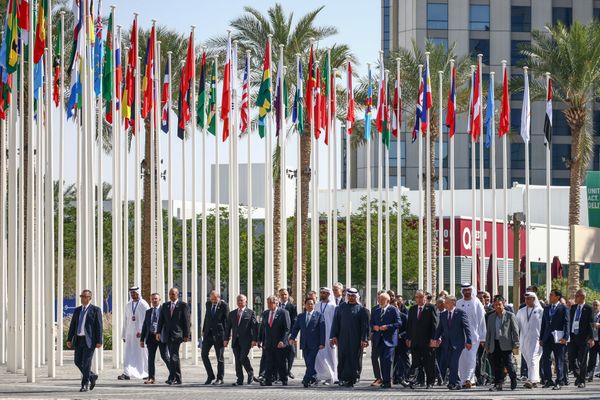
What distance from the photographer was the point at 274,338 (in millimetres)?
27391

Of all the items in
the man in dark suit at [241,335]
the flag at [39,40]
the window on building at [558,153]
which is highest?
the window on building at [558,153]

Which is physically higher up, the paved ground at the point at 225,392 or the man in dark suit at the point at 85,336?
the man in dark suit at the point at 85,336

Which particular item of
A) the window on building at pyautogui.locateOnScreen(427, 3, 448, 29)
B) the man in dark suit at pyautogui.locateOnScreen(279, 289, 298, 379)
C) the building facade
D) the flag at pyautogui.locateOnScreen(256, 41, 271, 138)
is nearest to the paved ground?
the man in dark suit at pyautogui.locateOnScreen(279, 289, 298, 379)

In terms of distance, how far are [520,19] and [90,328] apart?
286ft

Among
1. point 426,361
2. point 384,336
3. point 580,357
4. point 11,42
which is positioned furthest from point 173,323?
point 580,357

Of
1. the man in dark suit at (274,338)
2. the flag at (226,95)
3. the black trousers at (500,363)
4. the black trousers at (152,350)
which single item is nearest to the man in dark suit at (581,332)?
the black trousers at (500,363)

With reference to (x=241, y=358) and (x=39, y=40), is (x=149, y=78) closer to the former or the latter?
(x=39, y=40)

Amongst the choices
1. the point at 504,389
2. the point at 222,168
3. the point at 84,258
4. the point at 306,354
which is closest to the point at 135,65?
the point at 84,258

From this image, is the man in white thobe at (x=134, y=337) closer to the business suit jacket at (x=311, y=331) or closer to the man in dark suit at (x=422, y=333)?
the business suit jacket at (x=311, y=331)

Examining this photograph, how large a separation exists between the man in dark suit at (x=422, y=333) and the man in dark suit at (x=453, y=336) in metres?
0.17

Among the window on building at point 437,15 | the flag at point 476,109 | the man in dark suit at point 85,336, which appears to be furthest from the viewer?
the window on building at point 437,15

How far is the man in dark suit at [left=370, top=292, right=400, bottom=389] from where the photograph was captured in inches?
1061

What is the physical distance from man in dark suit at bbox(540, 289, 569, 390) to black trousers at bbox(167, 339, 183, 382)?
21.2 ft

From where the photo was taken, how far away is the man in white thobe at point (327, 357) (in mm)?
28125
